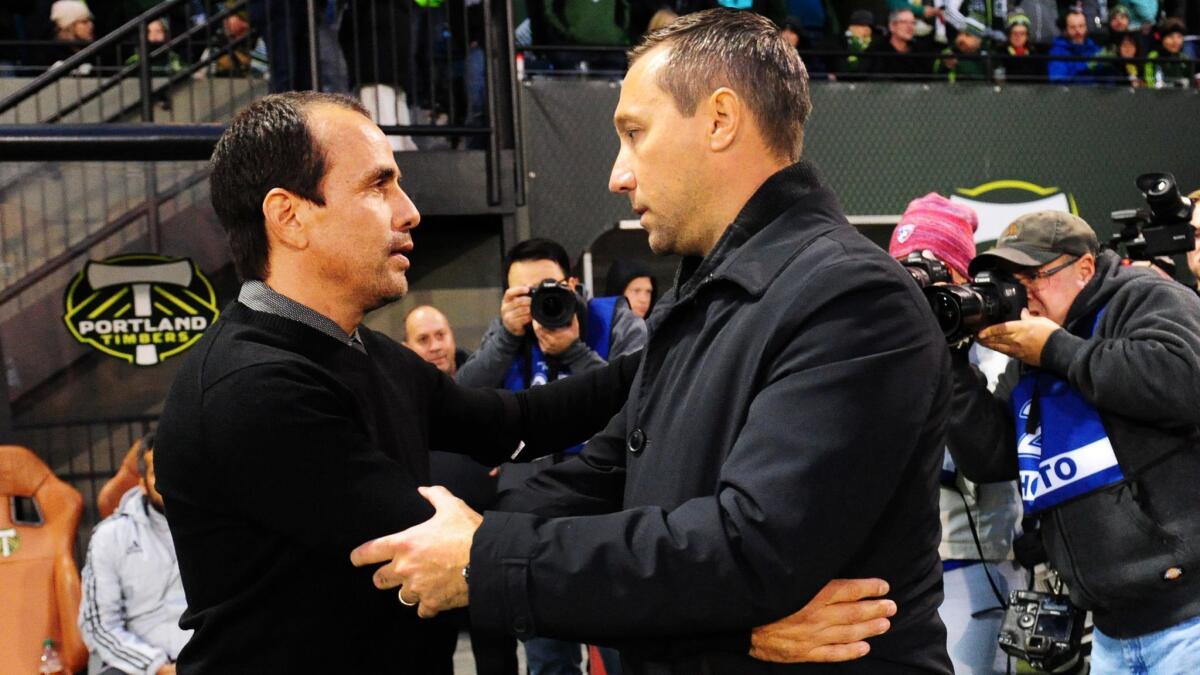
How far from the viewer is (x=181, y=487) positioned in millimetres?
Result: 2076

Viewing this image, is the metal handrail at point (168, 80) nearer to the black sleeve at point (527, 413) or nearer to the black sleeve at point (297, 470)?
the black sleeve at point (527, 413)

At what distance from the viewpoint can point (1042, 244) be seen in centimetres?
347

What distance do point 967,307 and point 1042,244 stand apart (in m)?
0.58

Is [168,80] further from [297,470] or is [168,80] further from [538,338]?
[297,470]

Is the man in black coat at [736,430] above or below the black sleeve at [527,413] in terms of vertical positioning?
above

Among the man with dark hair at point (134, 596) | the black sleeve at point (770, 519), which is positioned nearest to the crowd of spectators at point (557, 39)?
the man with dark hair at point (134, 596)

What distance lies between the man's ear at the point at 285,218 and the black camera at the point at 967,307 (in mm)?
1435

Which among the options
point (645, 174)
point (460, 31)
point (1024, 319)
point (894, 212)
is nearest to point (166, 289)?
point (460, 31)

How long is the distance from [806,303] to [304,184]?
933 mm

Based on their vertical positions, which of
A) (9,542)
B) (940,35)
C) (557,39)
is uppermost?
(557,39)

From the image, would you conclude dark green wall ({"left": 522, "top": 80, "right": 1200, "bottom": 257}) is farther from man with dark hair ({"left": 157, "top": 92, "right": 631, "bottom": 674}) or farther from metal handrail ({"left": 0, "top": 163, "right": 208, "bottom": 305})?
man with dark hair ({"left": 157, "top": 92, "right": 631, "bottom": 674})

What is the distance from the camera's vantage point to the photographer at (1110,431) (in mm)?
3121

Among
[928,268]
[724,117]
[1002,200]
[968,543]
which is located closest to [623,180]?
[724,117]

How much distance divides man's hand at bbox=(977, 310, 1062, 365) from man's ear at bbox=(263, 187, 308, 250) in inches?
73.7
